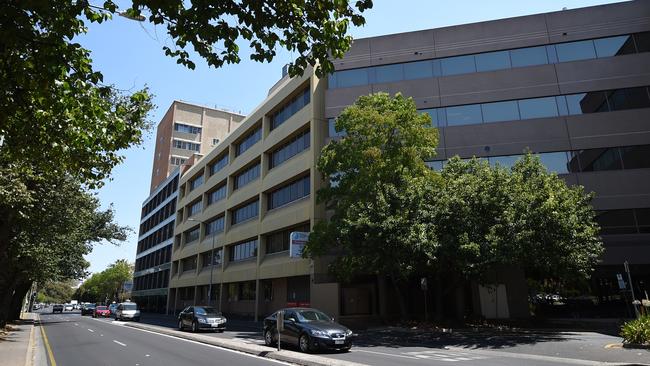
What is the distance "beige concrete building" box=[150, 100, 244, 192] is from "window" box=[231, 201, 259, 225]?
31.6 m

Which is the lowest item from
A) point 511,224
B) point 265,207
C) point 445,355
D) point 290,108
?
point 445,355

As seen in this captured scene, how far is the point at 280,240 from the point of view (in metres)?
35.0

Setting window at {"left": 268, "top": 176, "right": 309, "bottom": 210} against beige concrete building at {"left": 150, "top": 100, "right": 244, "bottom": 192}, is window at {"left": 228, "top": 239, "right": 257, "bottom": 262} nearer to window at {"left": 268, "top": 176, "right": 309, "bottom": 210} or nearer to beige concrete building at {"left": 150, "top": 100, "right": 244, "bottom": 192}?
window at {"left": 268, "top": 176, "right": 309, "bottom": 210}

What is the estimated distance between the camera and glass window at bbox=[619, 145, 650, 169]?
26219mm

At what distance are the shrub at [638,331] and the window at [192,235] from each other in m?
47.1

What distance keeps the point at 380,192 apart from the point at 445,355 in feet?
31.9

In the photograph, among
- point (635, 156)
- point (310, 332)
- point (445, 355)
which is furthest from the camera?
point (635, 156)

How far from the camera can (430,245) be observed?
2000cm

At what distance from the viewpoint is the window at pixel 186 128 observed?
2921 inches

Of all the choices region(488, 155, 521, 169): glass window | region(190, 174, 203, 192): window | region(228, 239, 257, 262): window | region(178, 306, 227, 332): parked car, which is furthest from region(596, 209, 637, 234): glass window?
region(190, 174, 203, 192): window

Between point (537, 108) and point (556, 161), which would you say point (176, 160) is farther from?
point (556, 161)

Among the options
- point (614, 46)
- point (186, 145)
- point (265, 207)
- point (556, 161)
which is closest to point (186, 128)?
point (186, 145)

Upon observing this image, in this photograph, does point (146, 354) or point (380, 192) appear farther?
point (380, 192)

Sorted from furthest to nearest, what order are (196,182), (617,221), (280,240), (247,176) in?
(196,182) → (247,176) → (280,240) → (617,221)
